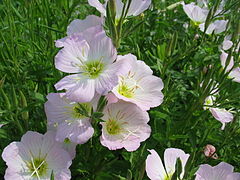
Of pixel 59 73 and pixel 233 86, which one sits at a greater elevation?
pixel 59 73

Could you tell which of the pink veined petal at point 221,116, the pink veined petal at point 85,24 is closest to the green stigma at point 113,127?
the pink veined petal at point 85,24

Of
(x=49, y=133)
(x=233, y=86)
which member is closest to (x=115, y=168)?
(x=49, y=133)

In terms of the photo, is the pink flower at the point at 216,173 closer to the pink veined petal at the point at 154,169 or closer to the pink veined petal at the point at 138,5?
the pink veined petal at the point at 154,169

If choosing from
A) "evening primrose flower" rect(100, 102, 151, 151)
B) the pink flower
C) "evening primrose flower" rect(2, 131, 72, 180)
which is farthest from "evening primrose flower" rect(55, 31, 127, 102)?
the pink flower

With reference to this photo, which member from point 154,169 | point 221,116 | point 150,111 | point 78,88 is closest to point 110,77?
point 78,88

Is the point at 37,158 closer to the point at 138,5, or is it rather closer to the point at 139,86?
the point at 139,86

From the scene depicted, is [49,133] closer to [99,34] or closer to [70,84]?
[70,84]
